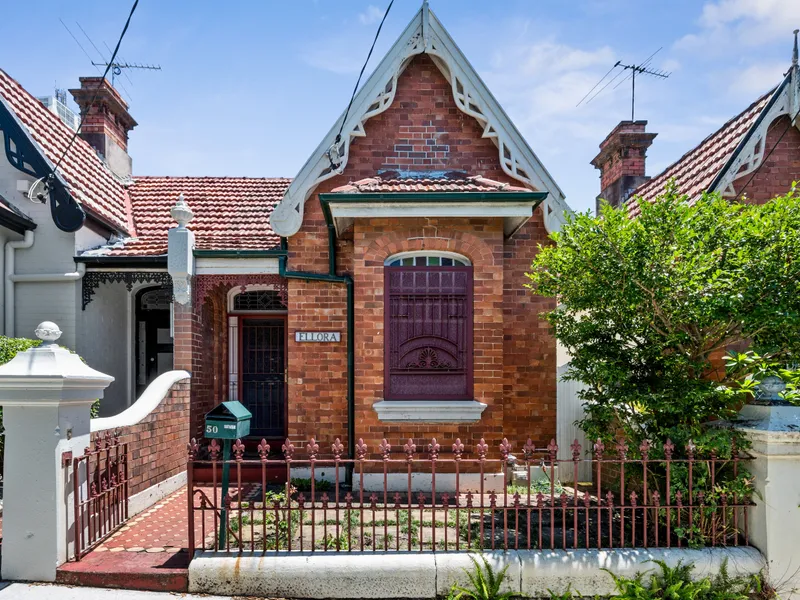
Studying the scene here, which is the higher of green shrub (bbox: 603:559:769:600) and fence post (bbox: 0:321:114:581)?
fence post (bbox: 0:321:114:581)

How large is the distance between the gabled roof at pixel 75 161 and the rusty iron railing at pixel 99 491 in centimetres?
468

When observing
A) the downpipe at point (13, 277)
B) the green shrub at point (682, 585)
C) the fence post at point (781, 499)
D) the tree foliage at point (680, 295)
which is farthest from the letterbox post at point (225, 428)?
the downpipe at point (13, 277)

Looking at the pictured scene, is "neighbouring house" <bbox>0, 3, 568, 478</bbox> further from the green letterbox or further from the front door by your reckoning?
the green letterbox

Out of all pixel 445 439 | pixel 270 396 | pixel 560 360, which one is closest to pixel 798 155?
pixel 560 360

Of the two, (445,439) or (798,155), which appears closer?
(445,439)

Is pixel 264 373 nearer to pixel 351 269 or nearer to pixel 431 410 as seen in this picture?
pixel 351 269

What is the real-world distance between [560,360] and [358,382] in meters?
3.63

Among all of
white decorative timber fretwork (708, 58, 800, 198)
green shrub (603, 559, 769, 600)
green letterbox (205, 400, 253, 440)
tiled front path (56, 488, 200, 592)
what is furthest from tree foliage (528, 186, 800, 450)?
tiled front path (56, 488, 200, 592)

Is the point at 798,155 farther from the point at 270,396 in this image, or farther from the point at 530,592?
the point at 270,396

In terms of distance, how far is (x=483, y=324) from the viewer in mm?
8016

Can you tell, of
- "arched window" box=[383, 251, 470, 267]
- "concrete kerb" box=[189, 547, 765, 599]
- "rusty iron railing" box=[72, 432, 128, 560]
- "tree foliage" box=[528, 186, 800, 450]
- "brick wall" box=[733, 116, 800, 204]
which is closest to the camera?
"concrete kerb" box=[189, 547, 765, 599]

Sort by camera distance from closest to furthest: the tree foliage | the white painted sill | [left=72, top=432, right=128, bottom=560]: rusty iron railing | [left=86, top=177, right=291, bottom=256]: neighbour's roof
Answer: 1. [left=72, top=432, right=128, bottom=560]: rusty iron railing
2. the tree foliage
3. the white painted sill
4. [left=86, top=177, right=291, bottom=256]: neighbour's roof

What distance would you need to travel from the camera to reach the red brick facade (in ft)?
26.3

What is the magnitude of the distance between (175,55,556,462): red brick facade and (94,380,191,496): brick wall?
502 mm
